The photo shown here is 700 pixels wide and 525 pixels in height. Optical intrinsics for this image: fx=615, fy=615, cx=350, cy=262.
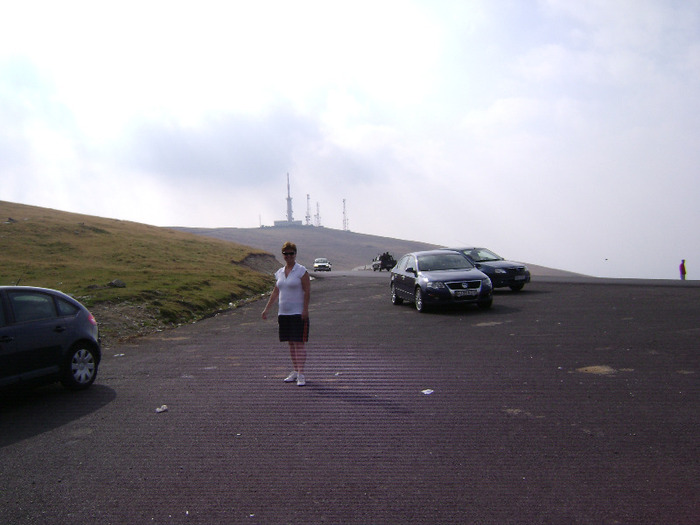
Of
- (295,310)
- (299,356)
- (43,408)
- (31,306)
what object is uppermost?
(31,306)

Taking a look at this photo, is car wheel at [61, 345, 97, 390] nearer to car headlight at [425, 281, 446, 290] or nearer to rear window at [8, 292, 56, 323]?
rear window at [8, 292, 56, 323]

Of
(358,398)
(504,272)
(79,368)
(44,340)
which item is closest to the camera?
(358,398)

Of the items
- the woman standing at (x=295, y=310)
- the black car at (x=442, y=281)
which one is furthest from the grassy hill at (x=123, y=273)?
the woman standing at (x=295, y=310)

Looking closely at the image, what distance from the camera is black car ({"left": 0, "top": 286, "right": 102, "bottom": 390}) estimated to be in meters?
7.45

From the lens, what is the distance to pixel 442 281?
16312 millimetres

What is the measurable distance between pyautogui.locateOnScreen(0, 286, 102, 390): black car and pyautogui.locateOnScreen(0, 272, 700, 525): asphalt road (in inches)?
13.8

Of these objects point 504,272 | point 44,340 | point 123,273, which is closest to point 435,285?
point 504,272

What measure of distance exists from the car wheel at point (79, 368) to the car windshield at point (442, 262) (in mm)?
10536

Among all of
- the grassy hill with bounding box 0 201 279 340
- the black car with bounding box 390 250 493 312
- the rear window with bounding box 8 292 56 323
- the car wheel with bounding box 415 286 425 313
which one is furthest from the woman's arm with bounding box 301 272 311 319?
the car wheel with bounding box 415 286 425 313

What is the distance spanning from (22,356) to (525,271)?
17.8 m

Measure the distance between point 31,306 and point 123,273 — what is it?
20669 millimetres

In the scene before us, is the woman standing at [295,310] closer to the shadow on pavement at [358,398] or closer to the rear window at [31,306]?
the shadow on pavement at [358,398]

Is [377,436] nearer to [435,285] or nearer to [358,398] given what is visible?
[358,398]

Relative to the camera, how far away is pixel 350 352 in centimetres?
1077
